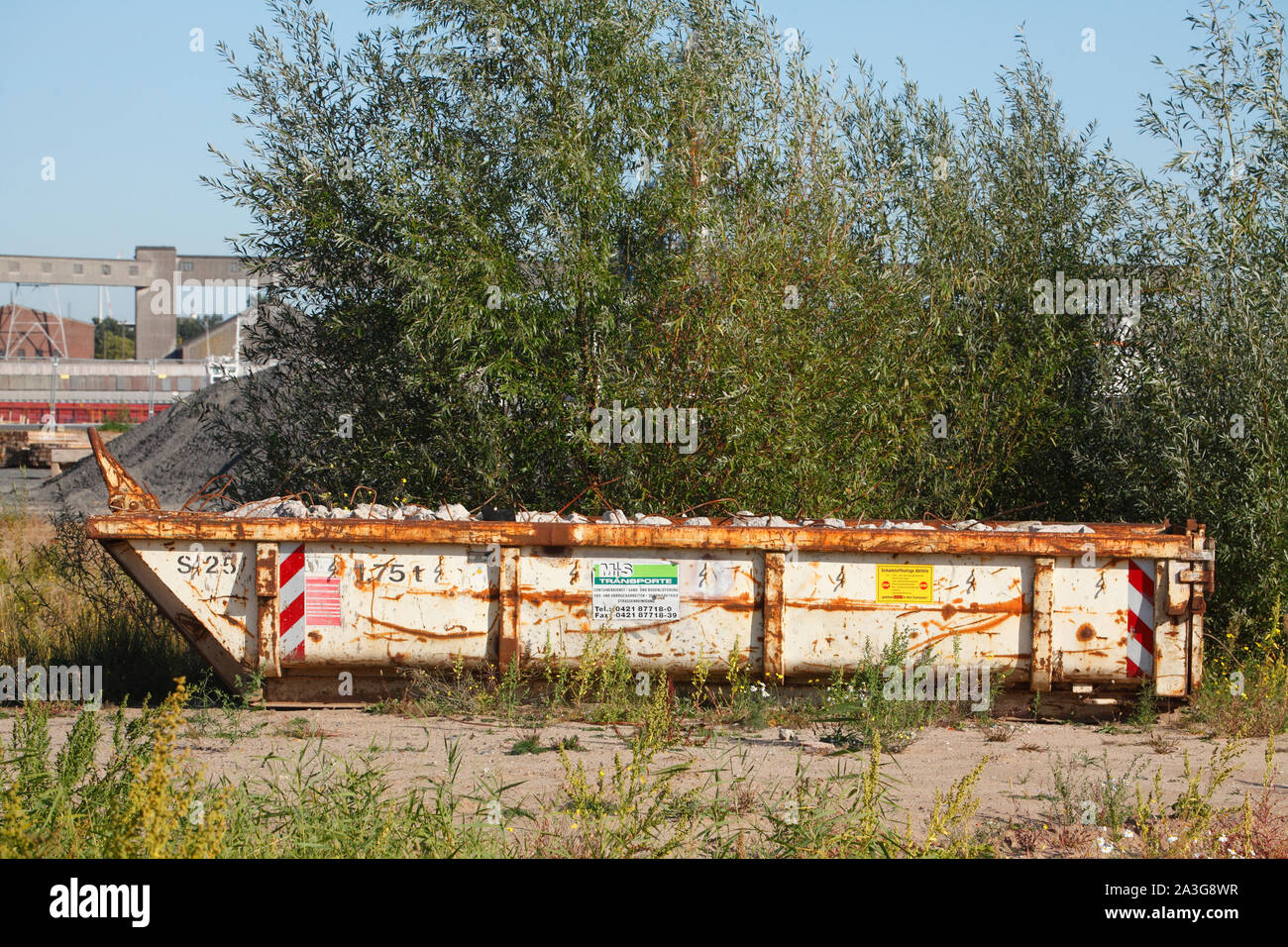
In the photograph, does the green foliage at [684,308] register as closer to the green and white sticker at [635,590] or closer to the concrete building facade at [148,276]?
the green and white sticker at [635,590]

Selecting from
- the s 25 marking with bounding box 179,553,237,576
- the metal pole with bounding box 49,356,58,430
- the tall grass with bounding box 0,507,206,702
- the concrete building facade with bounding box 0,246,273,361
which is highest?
the concrete building facade with bounding box 0,246,273,361

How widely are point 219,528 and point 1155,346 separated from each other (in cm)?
775

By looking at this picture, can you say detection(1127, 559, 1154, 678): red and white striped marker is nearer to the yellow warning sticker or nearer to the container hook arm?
the yellow warning sticker

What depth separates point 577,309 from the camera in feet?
28.2

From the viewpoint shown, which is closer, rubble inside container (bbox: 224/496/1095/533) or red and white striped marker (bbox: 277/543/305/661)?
red and white striped marker (bbox: 277/543/305/661)

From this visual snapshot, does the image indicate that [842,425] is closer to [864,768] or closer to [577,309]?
[577,309]

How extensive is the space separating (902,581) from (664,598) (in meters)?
1.55

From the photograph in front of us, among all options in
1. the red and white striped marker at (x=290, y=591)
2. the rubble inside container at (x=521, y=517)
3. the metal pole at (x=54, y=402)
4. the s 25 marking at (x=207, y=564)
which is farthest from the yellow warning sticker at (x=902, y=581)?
the metal pole at (x=54, y=402)

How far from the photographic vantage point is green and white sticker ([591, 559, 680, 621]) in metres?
6.73

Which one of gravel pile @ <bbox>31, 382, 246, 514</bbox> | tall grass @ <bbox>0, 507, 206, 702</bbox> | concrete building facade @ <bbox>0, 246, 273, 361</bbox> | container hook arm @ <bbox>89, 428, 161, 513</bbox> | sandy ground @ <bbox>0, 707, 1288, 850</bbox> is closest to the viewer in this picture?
sandy ground @ <bbox>0, 707, 1288, 850</bbox>

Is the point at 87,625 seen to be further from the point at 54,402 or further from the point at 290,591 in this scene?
the point at 54,402

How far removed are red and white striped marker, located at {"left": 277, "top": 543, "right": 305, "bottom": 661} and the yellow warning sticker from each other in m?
3.70

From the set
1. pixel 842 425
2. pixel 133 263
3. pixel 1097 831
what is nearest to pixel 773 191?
pixel 842 425

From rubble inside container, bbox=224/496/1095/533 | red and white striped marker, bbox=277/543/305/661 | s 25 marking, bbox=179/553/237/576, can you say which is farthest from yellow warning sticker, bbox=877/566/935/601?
s 25 marking, bbox=179/553/237/576
